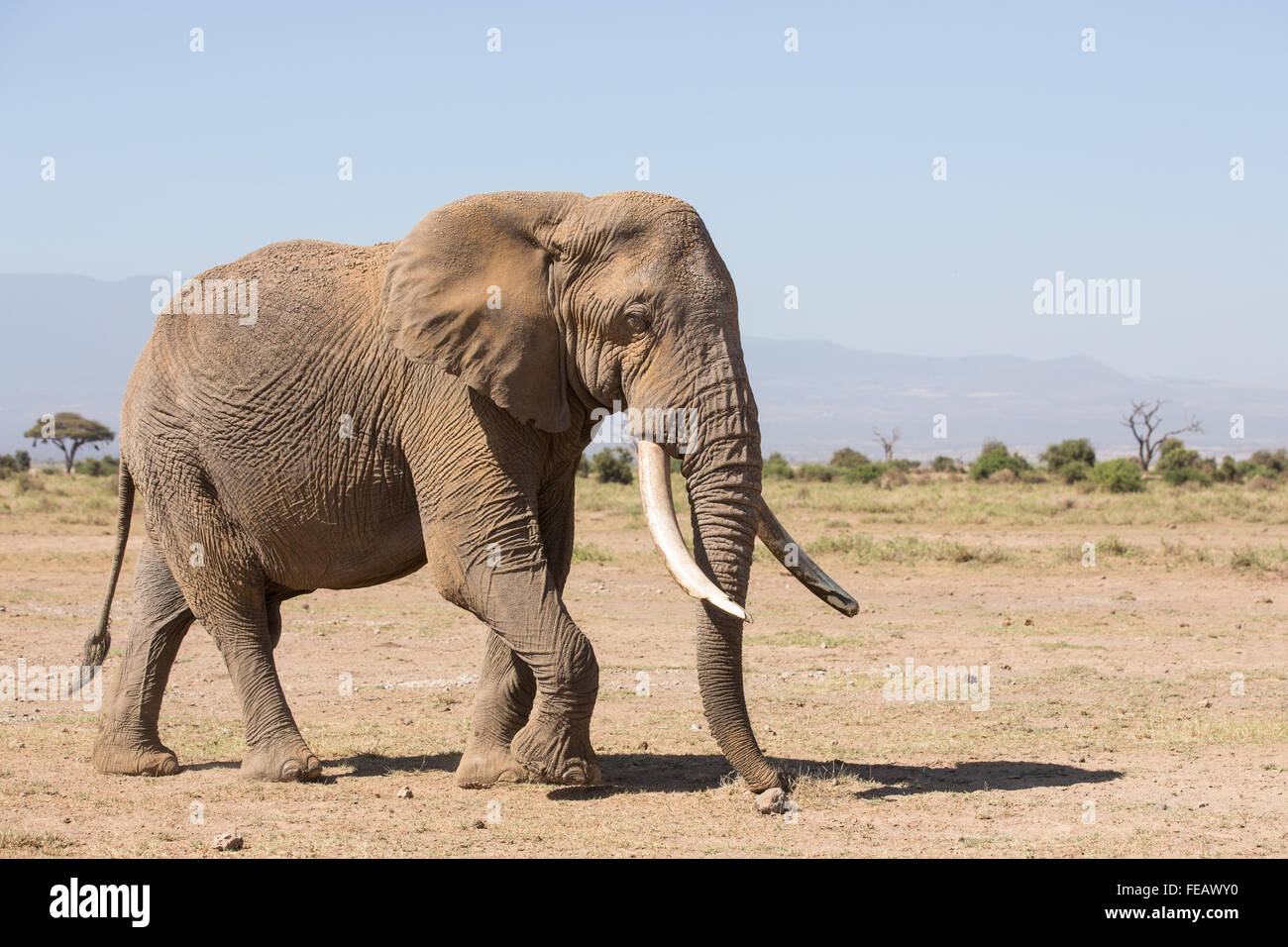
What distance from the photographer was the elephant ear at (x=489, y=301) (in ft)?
26.6

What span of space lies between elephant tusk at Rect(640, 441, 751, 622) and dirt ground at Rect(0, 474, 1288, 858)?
4.18 feet

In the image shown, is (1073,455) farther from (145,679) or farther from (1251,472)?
(145,679)

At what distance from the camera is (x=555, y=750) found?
27.4ft

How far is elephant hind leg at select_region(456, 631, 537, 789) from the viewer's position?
8.90m

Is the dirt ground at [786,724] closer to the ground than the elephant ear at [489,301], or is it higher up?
closer to the ground

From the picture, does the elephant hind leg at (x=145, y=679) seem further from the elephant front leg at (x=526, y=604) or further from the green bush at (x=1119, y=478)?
the green bush at (x=1119, y=478)

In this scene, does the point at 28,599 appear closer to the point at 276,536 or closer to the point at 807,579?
the point at 276,536

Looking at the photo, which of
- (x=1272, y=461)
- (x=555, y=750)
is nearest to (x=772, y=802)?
(x=555, y=750)

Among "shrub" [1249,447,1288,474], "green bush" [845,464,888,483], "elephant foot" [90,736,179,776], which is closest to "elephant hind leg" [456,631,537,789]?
"elephant foot" [90,736,179,776]

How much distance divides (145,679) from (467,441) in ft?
10.9

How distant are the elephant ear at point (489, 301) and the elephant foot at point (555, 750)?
1.74 metres

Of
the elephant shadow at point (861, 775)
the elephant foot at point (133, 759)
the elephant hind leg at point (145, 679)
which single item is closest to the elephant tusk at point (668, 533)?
the elephant shadow at point (861, 775)
